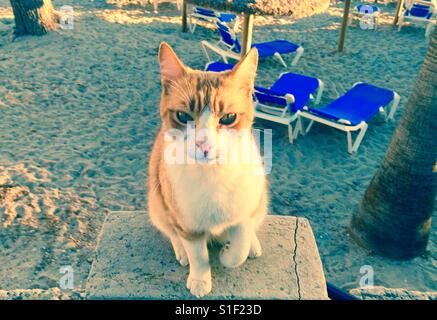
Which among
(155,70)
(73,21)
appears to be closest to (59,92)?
(155,70)

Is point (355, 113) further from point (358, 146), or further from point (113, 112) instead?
point (113, 112)

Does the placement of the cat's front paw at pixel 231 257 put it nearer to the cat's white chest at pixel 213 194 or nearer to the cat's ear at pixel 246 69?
the cat's white chest at pixel 213 194

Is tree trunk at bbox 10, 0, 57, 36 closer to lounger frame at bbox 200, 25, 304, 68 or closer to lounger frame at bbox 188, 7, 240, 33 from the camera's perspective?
lounger frame at bbox 188, 7, 240, 33

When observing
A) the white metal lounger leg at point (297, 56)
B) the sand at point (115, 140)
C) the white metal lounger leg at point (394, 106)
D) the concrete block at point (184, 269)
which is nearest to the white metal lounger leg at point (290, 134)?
the sand at point (115, 140)

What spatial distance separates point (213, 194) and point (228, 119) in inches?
13.5

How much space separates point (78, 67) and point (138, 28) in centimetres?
226

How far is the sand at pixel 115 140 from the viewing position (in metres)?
3.78

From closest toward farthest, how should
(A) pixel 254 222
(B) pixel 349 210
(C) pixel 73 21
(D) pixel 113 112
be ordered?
(A) pixel 254 222, (B) pixel 349 210, (D) pixel 113 112, (C) pixel 73 21

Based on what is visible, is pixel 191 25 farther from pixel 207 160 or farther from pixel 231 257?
pixel 207 160

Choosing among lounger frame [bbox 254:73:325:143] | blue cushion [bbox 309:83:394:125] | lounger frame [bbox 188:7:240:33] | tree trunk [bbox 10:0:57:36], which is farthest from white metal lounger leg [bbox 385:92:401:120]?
tree trunk [bbox 10:0:57:36]

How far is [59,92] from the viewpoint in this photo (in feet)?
20.8

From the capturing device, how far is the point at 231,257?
2.21 m

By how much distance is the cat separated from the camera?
1792mm

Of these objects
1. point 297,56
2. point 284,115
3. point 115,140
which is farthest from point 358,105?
point 115,140
